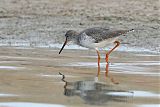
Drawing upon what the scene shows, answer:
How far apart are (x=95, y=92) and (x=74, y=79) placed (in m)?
1.11

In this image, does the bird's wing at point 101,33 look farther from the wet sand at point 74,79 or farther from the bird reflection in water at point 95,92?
the bird reflection in water at point 95,92

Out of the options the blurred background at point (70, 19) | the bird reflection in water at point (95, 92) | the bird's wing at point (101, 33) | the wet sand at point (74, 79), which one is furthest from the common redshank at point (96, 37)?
the bird reflection in water at point (95, 92)

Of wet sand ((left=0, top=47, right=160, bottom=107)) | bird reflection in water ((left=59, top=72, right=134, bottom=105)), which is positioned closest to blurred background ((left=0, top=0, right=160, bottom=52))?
wet sand ((left=0, top=47, right=160, bottom=107))

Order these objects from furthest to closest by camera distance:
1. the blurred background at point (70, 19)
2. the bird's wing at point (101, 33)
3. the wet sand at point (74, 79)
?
the blurred background at point (70, 19) → the bird's wing at point (101, 33) → the wet sand at point (74, 79)

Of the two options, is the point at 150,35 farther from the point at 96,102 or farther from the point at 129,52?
the point at 96,102

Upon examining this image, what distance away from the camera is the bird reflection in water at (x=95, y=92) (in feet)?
27.1

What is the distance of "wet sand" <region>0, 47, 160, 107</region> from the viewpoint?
819cm

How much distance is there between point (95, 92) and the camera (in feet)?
28.9

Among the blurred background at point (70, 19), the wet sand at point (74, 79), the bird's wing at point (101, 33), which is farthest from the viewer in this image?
the blurred background at point (70, 19)

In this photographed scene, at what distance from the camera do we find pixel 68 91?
8.87m

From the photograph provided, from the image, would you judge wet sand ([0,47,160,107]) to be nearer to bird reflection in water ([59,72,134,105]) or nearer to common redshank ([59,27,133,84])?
bird reflection in water ([59,72,134,105])

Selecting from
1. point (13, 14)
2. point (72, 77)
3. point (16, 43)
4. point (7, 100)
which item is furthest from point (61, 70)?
point (13, 14)

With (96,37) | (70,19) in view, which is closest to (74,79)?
(96,37)

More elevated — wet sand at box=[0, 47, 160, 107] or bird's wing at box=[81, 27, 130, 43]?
bird's wing at box=[81, 27, 130, 43]
